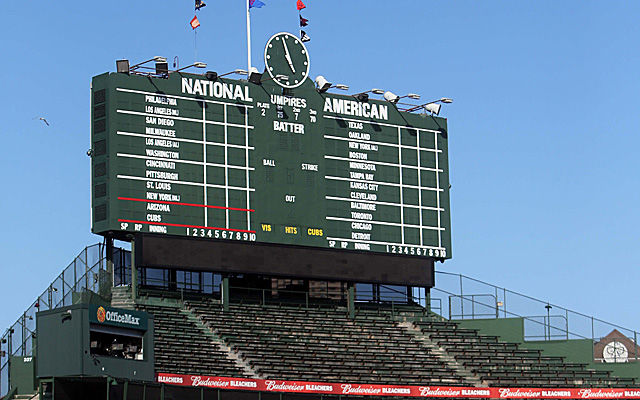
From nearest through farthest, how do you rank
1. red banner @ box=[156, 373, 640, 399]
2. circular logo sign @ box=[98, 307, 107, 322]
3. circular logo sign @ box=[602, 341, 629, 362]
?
circular logo sign @ box=[98, 307, 107, 322], red banner @ box=[156, 373, 640, 399], circular logo sign @ box=[602, 341, 629, 362]

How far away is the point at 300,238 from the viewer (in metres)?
41.4

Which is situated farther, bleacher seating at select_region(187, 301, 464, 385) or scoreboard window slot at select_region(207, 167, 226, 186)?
scoreboard window slot at select_region(207, 167, 226, 186)

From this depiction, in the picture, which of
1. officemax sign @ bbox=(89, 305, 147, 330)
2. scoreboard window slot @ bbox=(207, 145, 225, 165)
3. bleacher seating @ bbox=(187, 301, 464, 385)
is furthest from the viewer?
scoreboard window slot @ bbox=(207, 145, 225, 165)

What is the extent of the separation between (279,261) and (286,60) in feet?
23.1

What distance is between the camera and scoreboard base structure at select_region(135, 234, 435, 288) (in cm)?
3894

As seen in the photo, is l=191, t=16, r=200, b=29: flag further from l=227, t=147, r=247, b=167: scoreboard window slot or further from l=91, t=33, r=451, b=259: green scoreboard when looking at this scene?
l=227, t=147, r=247, b=167: scoreboard window slot

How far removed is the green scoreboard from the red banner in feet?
16.9

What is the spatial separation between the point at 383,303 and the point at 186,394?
15.5m

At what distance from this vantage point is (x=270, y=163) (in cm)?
4109

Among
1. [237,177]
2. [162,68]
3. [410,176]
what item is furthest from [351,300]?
[162,68]

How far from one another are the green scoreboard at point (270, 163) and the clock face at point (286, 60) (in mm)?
44

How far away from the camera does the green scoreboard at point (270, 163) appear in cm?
3866

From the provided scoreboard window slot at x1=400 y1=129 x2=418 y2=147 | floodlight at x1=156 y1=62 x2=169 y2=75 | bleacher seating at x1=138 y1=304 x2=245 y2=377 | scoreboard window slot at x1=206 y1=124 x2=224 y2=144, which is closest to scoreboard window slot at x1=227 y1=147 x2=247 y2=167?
scoreboard window slot at x1=206 y1=124 x2=224 y2=144

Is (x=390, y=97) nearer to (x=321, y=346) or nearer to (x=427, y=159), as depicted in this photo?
(x=427, y=159)
